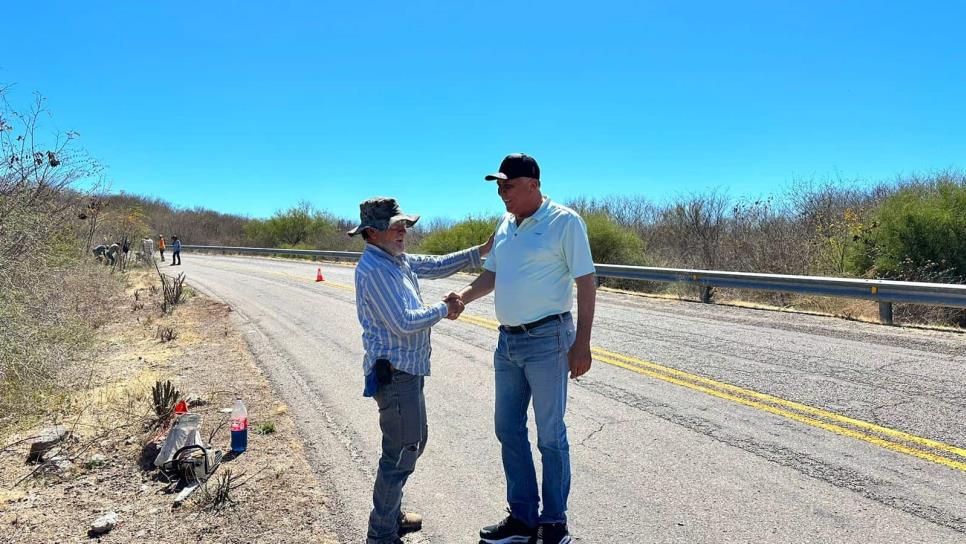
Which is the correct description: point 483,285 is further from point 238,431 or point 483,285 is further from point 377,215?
point 238,431

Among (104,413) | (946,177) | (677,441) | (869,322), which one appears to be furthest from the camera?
(946,177)

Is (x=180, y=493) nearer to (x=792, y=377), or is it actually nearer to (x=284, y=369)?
(x=284, y=369)

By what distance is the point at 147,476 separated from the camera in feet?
15.1

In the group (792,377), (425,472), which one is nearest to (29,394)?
(425,472)

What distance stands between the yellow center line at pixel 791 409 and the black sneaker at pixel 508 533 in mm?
2857

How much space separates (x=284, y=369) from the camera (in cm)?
798

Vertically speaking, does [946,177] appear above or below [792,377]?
above

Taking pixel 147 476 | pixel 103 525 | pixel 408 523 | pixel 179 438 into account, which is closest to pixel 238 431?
pixel 179 438

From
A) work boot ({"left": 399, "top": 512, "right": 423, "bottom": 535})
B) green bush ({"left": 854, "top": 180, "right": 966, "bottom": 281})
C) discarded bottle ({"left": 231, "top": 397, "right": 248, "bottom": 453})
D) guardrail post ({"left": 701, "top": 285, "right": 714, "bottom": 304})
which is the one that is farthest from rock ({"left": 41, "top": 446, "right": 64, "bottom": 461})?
green bush ({"left": 854, "top": 180, "right": 966, "bottom": 281})

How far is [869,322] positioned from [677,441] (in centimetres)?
723

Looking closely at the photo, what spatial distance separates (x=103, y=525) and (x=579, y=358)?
3.05 metres

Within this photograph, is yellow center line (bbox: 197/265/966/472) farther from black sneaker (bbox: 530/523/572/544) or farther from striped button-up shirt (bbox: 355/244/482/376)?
striped button-up shirt (bbox: 355/244/482/376)

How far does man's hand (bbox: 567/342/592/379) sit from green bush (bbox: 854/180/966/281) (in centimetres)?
1245

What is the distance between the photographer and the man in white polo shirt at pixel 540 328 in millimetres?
3268
